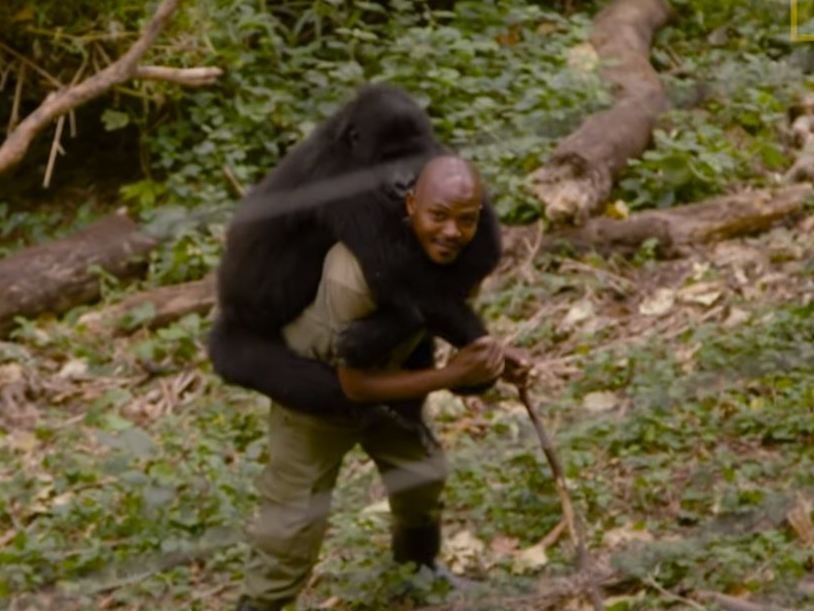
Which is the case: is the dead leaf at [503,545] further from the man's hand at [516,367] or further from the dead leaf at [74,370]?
the dead leaf at [74,370]

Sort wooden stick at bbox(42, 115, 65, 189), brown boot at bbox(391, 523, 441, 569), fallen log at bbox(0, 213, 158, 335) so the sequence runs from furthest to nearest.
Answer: fallen log at bbox(0, 213, 158, 335), wooden stick at bbox(42, 115, 65, 189), brown boot at bbox(391, 523, 441, 569)

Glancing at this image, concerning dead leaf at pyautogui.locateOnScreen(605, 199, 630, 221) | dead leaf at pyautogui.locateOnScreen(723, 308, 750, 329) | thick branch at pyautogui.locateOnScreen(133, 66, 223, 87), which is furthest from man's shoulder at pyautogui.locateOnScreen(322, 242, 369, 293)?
dead leaf at pyautogui.locateOnScreen(605, 199, 630, 221)

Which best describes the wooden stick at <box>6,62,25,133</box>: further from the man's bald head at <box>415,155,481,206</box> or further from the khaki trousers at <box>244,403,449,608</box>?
the man's bald head at <box>415,155,481,206</box>

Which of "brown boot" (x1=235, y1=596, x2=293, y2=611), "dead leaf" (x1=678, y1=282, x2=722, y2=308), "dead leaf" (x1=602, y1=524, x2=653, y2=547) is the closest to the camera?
"brown boot" (x1=235, y1=596, x2=293, y2=611)

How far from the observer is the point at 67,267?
7.92 metres

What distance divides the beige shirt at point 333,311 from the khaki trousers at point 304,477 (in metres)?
0.19

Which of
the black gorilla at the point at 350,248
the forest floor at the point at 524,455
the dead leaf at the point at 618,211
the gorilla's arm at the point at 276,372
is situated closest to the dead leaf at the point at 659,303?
the forest floor at the point at 524,455

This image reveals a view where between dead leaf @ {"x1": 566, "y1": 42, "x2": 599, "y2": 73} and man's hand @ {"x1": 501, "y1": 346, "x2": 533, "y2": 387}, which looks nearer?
man's hand @ {"x1": 501, "y1": 346, "x2": 533, "y2": 387}

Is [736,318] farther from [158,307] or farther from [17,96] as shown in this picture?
[17,96]

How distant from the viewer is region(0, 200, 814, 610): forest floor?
16.6 feet

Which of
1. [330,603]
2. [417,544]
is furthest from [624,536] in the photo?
[330,603]

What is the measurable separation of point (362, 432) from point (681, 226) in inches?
122

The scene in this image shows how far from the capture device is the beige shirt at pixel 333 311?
426 cm

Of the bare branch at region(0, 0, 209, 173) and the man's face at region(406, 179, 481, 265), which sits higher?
the man's face at region(406, 179, 481, 265)
